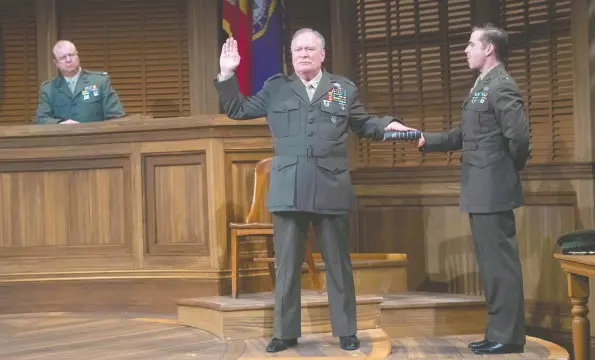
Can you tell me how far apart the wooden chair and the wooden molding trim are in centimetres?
139

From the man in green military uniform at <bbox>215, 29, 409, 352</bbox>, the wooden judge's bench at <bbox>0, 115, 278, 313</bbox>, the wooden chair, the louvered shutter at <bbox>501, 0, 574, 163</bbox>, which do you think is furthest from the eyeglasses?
the louvered shutter at <bbox>501, 0, 574, 163</bbox>

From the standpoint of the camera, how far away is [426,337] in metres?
4.72

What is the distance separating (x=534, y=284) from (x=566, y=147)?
2.77 ft

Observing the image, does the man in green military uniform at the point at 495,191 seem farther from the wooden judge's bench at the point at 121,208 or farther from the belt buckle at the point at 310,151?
the wooden judge's bench at the point at 121,208

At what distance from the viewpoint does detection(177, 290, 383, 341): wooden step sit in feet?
14.5

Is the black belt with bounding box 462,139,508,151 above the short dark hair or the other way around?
the other way around

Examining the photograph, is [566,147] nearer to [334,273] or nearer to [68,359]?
[334,273]

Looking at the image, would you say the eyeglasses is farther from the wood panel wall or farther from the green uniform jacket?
the wood panel wall

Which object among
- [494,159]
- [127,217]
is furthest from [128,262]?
[494,159]

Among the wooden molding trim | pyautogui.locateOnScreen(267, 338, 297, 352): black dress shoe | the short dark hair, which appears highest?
the short dark hair

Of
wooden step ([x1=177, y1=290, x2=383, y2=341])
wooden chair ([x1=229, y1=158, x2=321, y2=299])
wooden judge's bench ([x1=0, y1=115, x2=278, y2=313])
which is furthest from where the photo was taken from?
wooden judge's bench ([x1=0, y1=115, x2=278, y2=313])

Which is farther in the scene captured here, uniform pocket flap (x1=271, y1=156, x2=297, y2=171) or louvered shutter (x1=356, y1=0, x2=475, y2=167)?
louvered shutter (x1=356, y1=0, x2=475, y2=167)

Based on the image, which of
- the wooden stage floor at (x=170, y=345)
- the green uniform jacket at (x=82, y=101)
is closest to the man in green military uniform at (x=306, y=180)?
the wooden stage floor at (x=170, y=345)

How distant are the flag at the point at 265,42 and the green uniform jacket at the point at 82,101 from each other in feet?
3.86
